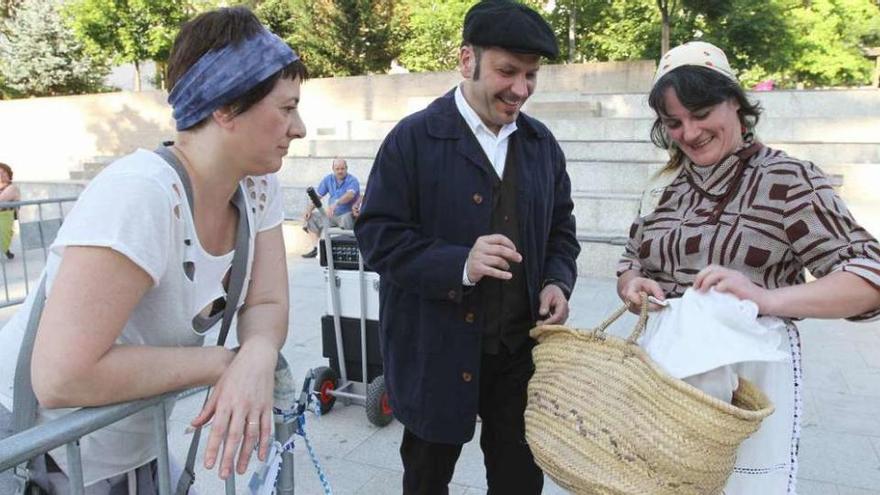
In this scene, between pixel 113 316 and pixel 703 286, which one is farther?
pixel 703 286

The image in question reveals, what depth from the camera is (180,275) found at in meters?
1.24

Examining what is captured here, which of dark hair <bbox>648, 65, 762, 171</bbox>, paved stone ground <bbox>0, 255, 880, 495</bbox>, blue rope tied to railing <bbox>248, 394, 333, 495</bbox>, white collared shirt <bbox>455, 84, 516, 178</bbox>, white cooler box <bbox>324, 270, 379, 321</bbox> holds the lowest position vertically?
paved stone ground <bbox>0, 255, 880, 495</bbox>

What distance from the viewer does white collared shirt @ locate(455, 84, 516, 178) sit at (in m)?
2.15

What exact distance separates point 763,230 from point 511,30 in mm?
922

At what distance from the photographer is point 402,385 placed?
85.9 inches

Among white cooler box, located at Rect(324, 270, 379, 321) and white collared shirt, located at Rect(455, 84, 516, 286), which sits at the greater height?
white collared shirt, located at Rect(455, 84, 516, 286)

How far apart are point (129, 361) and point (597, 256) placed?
6.70 meters

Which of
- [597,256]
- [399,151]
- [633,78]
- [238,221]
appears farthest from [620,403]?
[633,78]

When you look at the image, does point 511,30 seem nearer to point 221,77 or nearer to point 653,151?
point 221,77

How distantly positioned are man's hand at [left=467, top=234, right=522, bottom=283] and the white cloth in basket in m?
0.46

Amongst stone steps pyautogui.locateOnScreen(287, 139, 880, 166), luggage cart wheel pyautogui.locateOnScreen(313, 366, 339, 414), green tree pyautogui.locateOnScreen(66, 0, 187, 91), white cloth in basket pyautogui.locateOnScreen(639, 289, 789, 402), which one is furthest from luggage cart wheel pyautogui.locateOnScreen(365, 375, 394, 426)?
green tree pyautogui.locateOnScreen(66, 0, 187, 91)

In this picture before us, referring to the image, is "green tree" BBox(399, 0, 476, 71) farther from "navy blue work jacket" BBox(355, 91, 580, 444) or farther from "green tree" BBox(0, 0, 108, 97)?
"navy blue work jacket" BBox(355, 91, 580, 444)

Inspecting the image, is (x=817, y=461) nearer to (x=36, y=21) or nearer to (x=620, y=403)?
(x=620, y=403)

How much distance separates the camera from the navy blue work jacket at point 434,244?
6.75ft
